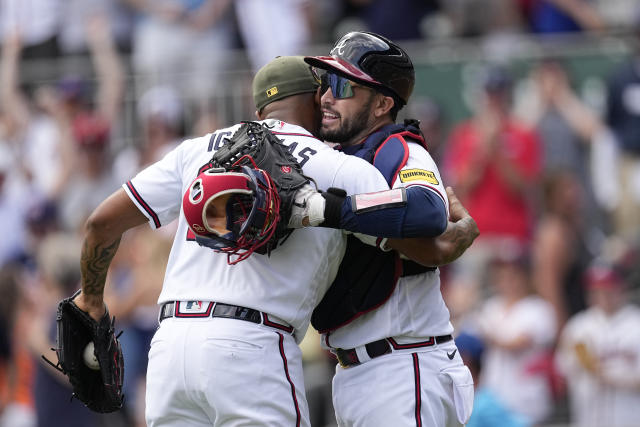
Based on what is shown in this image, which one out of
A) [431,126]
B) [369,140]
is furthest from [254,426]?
[431,126]

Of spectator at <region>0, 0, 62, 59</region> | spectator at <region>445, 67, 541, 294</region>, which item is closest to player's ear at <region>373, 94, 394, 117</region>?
spectator at <region>445, 67, 541, 294</region>

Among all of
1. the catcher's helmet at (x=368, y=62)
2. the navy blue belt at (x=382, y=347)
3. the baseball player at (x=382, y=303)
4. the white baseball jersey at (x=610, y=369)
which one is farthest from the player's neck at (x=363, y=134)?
the white baseball jersey at (x=610, y=369)

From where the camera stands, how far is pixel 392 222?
182 inches

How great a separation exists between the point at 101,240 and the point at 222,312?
2.42ft

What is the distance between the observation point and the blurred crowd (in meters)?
9.22

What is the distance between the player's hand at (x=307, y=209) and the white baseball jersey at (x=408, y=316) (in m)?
0.51

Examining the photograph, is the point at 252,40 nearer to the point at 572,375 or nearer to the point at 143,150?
the point at 143,150

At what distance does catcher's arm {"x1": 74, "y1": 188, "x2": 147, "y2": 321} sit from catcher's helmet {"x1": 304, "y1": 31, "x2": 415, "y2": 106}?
1063 millimetres

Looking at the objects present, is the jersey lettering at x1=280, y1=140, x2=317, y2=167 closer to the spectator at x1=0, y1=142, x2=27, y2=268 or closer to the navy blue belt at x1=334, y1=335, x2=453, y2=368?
the navy blue belt at x1=334, y1=335, x2=453, y2=368

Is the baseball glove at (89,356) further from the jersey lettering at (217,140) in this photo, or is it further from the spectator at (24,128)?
the spectator at (24,128)

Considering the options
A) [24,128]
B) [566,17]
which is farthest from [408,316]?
[24,128]

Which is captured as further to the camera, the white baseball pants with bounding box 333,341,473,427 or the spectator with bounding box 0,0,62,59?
the spectator with bounding box 0,0,62,59

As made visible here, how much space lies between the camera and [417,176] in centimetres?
484

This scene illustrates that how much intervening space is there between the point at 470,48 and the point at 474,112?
27.4 inches
